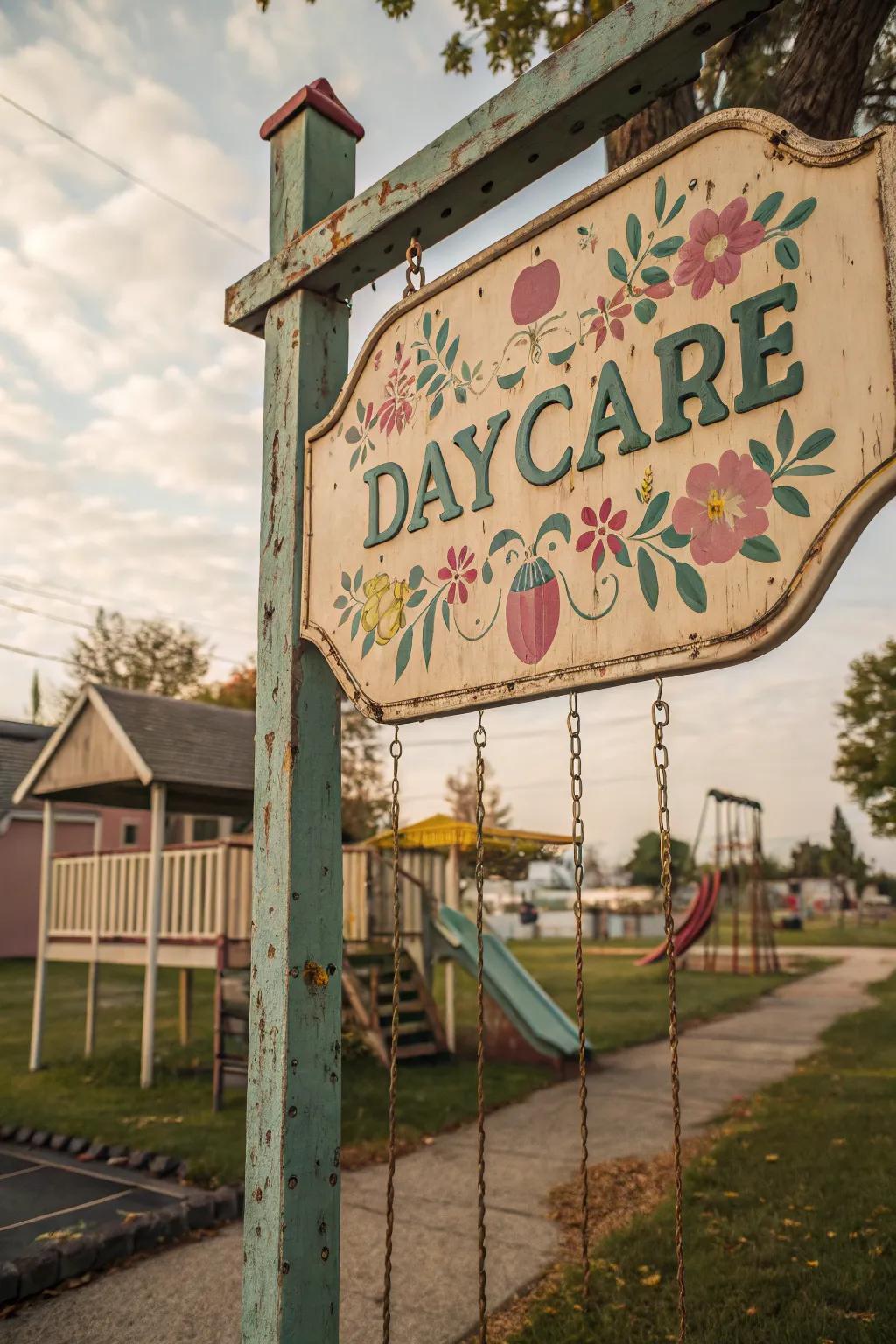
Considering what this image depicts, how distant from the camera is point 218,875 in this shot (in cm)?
924

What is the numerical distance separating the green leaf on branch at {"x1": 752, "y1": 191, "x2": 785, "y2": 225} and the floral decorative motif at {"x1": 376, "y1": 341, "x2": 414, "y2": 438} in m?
0.94

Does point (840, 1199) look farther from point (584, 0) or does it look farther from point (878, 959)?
point (878, 959)

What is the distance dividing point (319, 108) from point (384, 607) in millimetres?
1568

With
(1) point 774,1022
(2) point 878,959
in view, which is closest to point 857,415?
(1) point 774,1022

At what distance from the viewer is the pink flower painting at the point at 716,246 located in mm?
1788

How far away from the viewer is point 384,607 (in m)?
2.39

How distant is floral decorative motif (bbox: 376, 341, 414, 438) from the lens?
2.43 metres

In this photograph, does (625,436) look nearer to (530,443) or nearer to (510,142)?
(530,443)

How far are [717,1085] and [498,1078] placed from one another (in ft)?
6.63

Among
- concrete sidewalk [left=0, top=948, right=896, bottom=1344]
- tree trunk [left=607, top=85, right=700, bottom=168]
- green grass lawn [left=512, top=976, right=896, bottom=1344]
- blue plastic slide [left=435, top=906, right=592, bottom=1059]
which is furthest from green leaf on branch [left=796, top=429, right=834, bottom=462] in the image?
blue plastic slide [left=435, top=906, right=592, bottom=1059]

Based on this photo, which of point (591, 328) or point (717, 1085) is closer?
point (591, 328)

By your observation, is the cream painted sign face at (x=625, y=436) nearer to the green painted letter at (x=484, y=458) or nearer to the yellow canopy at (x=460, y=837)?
the green painted letter at (x=484, y=458)

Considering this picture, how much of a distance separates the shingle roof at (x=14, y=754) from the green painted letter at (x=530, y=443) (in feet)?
72.7

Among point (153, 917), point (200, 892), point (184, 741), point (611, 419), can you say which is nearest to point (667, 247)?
point (611, 419)
